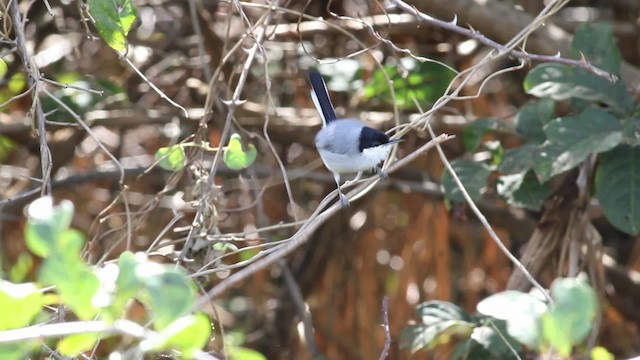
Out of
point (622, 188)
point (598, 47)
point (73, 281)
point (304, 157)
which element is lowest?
point (304, 157)

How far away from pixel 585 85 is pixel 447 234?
3.46 ft

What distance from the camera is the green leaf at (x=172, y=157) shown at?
7.00 feet

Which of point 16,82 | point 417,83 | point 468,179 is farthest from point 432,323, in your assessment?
point 16,82

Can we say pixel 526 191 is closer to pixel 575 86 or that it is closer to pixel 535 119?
pixel 535 119

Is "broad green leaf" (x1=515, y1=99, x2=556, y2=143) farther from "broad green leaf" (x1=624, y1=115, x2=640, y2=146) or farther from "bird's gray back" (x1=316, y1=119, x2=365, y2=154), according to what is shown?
"bird's gray back" (x1=316, y1=119, x2=365, y2=154)

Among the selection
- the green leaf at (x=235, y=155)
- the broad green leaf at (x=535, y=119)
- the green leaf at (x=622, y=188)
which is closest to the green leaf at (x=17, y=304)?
the green leaf at (x=235, y=155)

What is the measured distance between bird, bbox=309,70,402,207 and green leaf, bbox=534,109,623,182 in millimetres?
407

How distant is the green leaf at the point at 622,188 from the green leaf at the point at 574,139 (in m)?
0.10

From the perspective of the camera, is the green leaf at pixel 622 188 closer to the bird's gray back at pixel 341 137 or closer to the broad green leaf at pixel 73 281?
the bird's gray back at pixel 341 137

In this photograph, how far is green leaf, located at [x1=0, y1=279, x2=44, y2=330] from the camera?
103 cm

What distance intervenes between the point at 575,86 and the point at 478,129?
36 cm

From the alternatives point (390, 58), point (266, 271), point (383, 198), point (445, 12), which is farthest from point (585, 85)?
point (266, 271)

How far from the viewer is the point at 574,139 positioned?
234 centimetres

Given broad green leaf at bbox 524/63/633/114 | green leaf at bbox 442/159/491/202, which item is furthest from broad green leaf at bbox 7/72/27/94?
broad green leaf at bbox 524/63/633/114
